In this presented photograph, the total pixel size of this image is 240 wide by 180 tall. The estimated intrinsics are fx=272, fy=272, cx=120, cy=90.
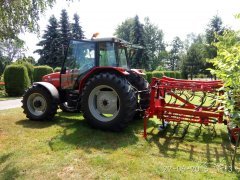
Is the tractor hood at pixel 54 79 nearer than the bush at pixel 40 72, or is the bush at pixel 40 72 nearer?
the tractor hood at pixel 54 79

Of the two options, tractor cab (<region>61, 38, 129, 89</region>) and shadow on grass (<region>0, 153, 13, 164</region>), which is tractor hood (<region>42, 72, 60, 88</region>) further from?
shadow on grass (<region>0, 153, 13, 164</region>)

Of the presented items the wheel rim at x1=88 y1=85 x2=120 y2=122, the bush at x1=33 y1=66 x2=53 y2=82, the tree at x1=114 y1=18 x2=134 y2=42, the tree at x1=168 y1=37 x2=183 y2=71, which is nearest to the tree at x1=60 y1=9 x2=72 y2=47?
the bush at x1=33 y1=66 x2=53 y2=82

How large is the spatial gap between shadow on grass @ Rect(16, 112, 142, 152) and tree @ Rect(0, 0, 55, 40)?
2.31m

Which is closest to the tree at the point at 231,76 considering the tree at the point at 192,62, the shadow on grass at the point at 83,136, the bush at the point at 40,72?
the shadow on grass at the point at 83,136

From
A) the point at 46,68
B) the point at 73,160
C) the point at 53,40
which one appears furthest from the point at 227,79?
the point at 53,40

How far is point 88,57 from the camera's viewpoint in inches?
275

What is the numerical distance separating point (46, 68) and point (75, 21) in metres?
21.6

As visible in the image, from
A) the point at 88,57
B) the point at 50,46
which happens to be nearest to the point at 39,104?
the point at 88,57

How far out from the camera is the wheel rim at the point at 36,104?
717cm

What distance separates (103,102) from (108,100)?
0.13 meters

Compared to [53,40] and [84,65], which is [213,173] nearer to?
[84,65]

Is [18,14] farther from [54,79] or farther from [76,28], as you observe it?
[76,28]

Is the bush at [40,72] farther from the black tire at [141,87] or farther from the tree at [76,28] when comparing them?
the tree at [76,28]

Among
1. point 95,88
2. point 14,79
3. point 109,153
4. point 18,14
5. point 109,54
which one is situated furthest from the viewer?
point 14,79
